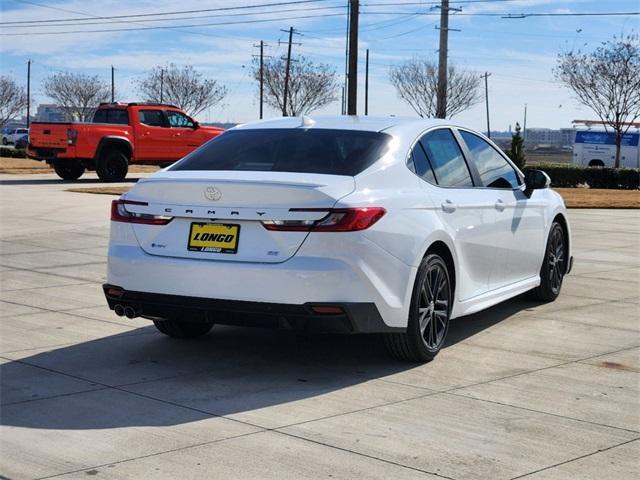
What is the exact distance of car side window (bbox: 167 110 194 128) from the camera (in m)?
28.2

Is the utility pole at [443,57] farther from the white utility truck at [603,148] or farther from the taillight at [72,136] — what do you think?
the white utility truck at [603,148]

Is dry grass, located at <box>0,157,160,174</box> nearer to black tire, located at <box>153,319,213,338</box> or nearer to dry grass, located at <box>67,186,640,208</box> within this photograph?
dry grass, located at <box>67,186,640,208</box>

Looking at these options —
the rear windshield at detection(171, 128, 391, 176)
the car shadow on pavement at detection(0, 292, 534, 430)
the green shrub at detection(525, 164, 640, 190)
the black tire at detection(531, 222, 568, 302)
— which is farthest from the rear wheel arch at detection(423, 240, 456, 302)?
the green shrub at detection(525, 164, 640, 190)

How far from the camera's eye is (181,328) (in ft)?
22.6

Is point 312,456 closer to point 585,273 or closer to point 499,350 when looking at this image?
point 499,350

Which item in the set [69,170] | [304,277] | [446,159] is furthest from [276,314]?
[69,170]

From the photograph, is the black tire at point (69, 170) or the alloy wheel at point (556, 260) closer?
the alloy wheel at point (556, 260)

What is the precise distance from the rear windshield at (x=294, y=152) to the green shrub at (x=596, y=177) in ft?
94.3

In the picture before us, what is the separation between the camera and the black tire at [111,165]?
2650cm

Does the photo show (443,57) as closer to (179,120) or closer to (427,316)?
(179,120)

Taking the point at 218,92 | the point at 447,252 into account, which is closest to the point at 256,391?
the point at 447,252

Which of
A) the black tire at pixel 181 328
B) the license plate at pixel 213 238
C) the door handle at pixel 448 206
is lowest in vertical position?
the black tire at pixel 181 328

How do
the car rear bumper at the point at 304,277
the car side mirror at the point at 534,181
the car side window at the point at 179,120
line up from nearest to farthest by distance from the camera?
the car rear bumper at the point at 304,277
the car side mirror at the point at 534,181
the car side window at the point at 179,120

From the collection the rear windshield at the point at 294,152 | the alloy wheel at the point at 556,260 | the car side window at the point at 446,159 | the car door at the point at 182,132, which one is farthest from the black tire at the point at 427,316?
the car door at the point at 182,132
